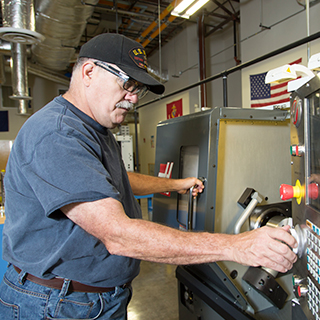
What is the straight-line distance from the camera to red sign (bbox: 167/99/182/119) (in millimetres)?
6625

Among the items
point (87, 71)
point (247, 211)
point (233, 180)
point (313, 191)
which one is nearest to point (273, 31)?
point (233, 180)

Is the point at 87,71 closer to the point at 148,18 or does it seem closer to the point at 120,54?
the point at 120,54

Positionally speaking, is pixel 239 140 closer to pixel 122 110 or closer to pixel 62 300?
pixel 122 110

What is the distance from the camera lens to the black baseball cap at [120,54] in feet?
2.85

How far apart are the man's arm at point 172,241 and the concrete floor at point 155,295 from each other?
1.65 metres

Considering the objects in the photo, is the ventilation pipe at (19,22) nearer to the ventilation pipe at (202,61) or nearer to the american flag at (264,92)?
the american flag at (264,92)

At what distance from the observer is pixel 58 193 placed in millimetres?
667

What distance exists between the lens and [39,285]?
0.87m

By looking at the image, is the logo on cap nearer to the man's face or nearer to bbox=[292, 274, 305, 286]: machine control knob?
the man's face

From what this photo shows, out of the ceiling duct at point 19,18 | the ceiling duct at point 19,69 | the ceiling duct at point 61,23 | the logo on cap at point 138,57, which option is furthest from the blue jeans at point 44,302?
the ceiling duct at point 19,69

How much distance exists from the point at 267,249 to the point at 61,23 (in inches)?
168

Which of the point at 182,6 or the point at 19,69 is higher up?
the point at 182,6

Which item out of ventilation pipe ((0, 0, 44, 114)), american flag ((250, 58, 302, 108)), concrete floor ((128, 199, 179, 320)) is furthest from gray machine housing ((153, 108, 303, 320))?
american flag ((250, 58, 302, 108))

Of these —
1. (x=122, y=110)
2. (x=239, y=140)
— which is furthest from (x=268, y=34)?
(x=122, y=110)
